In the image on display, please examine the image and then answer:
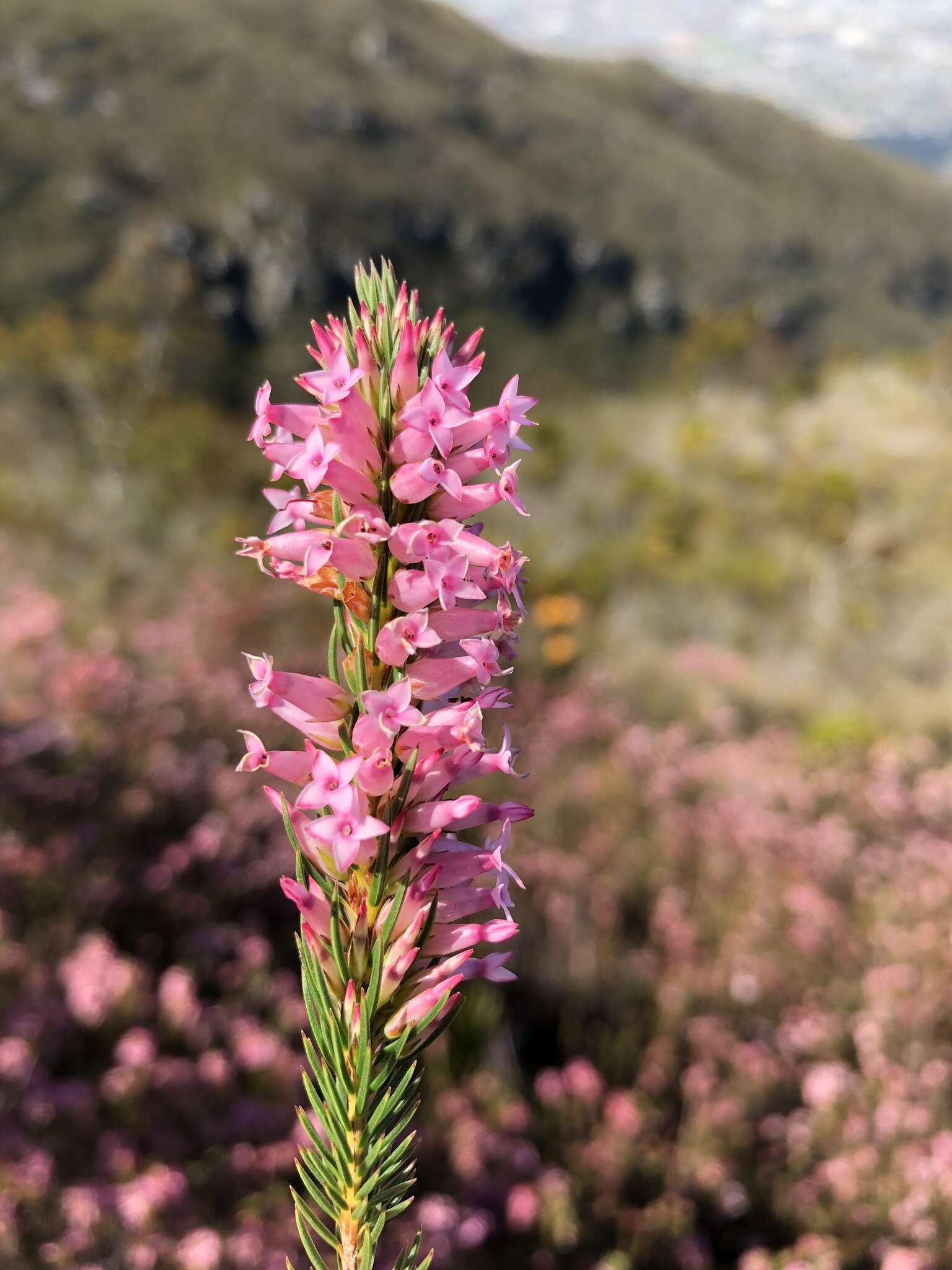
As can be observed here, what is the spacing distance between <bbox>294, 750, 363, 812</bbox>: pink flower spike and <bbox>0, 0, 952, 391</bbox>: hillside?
75883 mm

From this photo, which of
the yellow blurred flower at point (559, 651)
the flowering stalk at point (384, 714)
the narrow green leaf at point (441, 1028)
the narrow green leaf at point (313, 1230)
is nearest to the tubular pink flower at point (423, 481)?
the flowering stalk at point (384, 714)

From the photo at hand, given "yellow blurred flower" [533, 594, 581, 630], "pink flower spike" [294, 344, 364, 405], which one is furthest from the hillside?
Answer: "pink flower spike" [294, 344, 364, 405]

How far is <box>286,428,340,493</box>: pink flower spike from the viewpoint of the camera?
2.78 feet

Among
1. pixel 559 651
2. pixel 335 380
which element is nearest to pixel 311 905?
pixel 335 380

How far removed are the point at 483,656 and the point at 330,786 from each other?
196 millimetres

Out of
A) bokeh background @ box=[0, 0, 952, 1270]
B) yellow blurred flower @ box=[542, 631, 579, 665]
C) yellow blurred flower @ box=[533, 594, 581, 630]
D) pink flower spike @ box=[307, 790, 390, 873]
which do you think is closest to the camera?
pink flower spike @ box=[307, 790, 390, 873]

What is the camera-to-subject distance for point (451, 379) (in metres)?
0.92

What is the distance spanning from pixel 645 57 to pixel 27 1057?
13542 centimetres

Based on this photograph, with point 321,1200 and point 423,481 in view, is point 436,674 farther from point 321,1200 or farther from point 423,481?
point 321,1200

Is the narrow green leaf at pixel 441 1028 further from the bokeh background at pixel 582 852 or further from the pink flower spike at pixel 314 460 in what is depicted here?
the bokeh background at pixel 582 852

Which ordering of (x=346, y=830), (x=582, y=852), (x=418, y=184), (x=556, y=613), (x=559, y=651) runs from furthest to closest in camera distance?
(x=418, y=184), (x=556, y=613), (x=559, y=651), (x=582, y=852), (x=346, y=830)

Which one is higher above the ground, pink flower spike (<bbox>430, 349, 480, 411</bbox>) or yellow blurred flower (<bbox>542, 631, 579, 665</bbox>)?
yellow blurred flower (<bbox>542, 631, 579, 665</bbox>)

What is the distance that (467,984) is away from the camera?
14.9 ft

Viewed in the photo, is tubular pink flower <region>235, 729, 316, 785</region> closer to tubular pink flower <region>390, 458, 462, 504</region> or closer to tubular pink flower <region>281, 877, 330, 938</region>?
tubular pink flower <region>281, 877, 330, 938</region>
